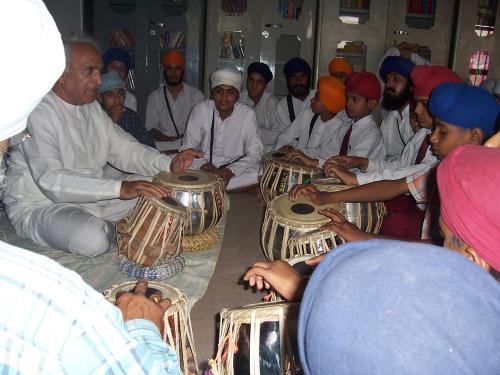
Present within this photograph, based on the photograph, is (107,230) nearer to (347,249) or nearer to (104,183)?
(104,183)

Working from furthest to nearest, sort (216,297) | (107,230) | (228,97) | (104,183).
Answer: (228,97)
(107,230)
(104,183)
(216,297)

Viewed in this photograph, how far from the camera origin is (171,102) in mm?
6574

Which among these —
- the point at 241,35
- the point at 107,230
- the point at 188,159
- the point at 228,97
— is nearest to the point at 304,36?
the point at 241,35

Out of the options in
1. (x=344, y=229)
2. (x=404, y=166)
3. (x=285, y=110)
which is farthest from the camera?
(x=285, y=110)

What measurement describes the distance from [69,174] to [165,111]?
142 inches

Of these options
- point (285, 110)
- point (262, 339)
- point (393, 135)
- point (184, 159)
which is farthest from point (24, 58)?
point (285, 110)

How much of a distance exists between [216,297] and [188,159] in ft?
3.60

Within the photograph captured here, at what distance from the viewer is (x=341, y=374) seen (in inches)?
29.5

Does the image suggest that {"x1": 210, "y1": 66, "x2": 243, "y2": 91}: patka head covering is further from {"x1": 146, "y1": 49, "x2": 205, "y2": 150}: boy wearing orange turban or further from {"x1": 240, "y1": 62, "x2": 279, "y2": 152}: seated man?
{"x1": 146, "y1": 49, "x2": 205, "y2": 150}: boy wearing orange turban

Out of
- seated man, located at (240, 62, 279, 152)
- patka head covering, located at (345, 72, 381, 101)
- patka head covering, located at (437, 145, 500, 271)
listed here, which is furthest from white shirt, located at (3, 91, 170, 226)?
seated man, located at (240, 62, 279, 152)

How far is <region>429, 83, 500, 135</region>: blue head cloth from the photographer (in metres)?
2.65

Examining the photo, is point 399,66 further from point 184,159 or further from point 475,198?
point 475,198

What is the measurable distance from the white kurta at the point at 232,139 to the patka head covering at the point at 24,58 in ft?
13.4

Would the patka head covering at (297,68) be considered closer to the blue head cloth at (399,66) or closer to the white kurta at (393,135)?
the blue head cloth at (399,66)
